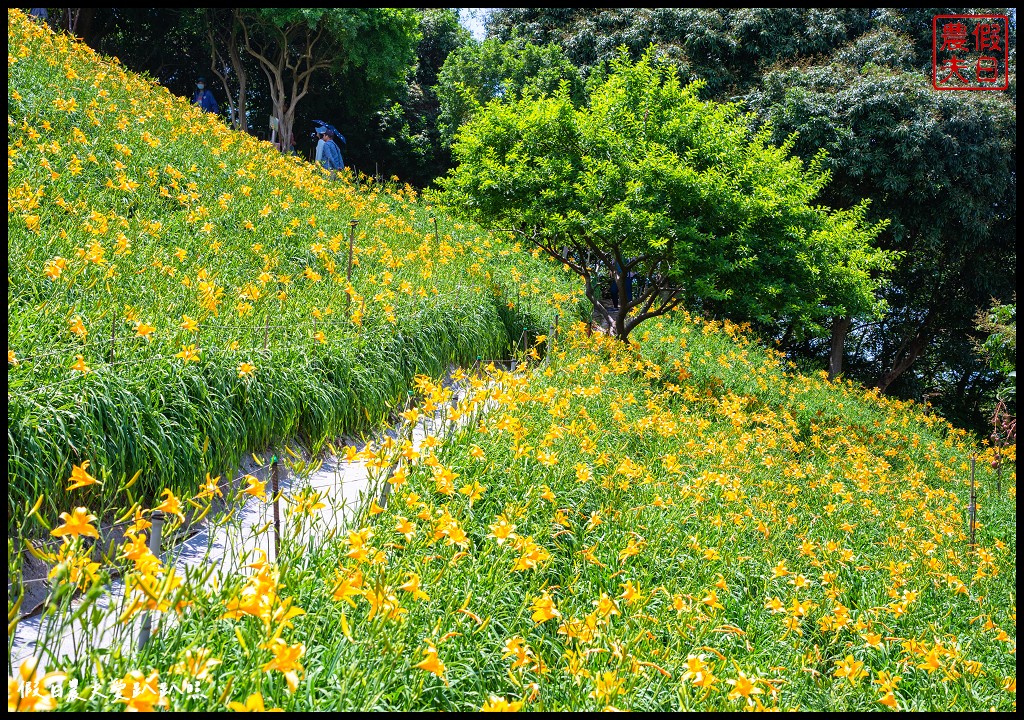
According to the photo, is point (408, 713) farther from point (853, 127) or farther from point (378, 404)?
point (853, 127)

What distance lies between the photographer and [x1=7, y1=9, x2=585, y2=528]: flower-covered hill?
10.2 ft

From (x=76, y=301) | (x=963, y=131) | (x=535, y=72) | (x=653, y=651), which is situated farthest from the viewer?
(x=535, y=72)

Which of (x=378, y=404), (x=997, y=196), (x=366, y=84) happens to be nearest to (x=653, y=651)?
(x=378, y=404)

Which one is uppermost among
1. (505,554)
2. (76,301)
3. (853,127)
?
(853,127)

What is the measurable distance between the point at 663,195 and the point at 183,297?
5.54 metres

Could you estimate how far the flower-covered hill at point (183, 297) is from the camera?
10.2ft

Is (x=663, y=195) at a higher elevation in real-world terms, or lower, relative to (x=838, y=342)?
higher

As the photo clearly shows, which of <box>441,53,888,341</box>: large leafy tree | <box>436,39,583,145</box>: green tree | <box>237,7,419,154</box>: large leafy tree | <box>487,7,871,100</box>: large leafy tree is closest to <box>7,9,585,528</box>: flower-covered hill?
<box>441,53,888,341</box>: large leafy tree

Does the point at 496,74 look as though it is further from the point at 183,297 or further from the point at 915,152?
the point at 183,297

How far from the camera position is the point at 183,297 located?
433 cm

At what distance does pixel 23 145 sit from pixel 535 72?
553 inches

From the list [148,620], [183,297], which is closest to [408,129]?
[183,297]

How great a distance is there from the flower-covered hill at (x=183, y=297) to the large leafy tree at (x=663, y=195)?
1051 millimetres

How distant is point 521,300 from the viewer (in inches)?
325
